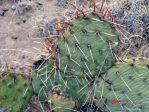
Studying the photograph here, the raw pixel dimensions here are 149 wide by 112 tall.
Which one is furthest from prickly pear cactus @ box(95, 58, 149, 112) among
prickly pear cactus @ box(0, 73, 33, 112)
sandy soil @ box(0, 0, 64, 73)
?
sandy soil @ box(0, 0, 64, 73)

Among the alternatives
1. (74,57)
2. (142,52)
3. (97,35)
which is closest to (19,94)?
(74,57)

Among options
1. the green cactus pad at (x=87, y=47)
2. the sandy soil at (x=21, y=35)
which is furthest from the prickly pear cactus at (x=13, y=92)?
the sandy soil at (x=21, y=35)

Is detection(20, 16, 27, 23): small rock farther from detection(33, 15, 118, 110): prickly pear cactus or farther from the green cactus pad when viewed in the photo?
the green cactus pad

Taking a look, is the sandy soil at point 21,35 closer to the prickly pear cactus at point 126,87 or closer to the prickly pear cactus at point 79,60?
the prickly pear cactus at point 79,60

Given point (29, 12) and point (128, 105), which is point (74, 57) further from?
point (29, 12)

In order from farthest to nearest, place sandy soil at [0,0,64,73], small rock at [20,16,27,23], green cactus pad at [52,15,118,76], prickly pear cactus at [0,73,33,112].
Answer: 1. small rock at [20,16,27,23]
2. sandy soil at [0,0,64,73]
3. prickly pear cactus at [0,73,33,112]
4. green cactus pad at [52,15,118,76]

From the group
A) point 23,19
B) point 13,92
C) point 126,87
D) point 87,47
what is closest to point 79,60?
point 87,47
